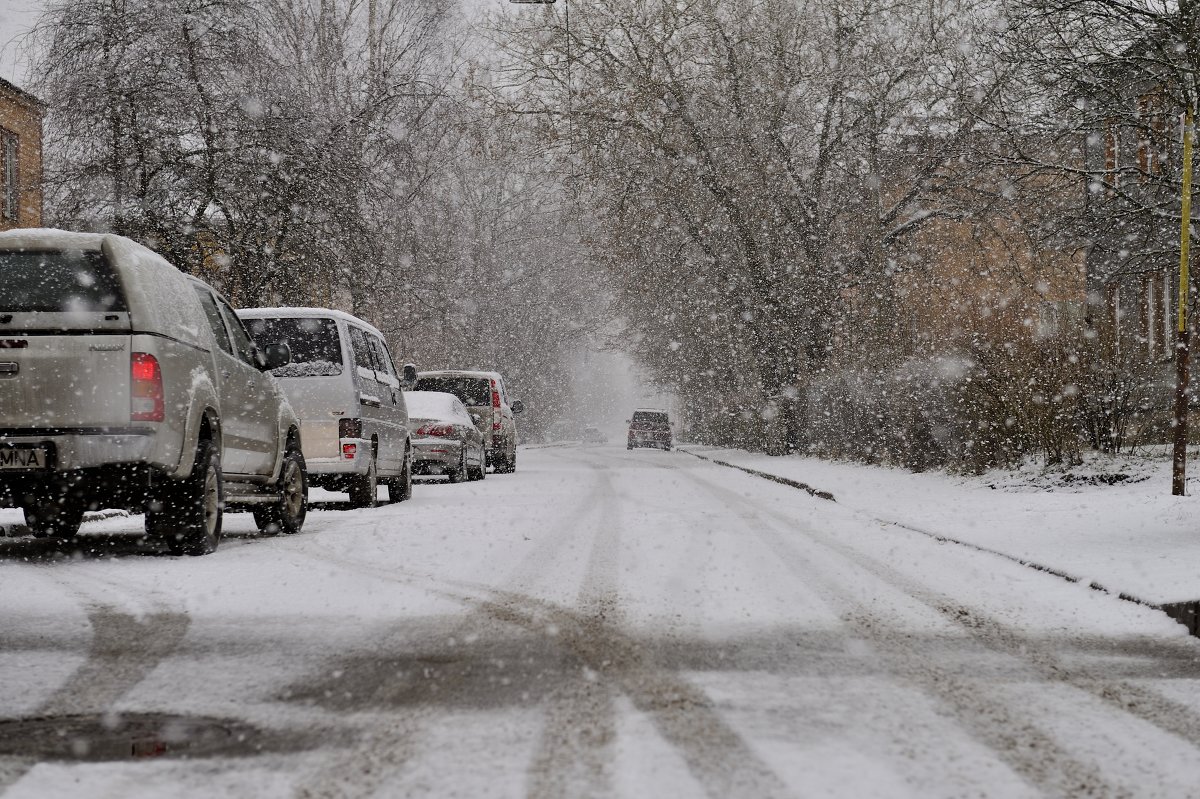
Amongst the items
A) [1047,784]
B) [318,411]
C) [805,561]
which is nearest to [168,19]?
[318,411]

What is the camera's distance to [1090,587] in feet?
25.8

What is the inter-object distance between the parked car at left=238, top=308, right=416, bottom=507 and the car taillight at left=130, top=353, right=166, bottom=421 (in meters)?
4.70

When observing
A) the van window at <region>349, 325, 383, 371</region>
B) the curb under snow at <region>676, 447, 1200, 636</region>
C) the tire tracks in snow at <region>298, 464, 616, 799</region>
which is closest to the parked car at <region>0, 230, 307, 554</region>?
the tire tracks in snow at <region>298, 464, 616, 799</region>

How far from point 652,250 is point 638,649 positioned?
27782 mm

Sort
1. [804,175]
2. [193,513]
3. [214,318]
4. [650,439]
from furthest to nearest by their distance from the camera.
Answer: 1. [650,439]
2. [804,175]
3. [214,318]
4. [193,513]

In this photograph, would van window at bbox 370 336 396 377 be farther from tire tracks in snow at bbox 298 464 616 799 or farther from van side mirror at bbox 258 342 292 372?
tire tracks in snow at bbox 298 464 616 799

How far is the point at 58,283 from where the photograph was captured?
8703mm

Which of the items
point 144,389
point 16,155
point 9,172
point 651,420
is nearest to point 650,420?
point 651,420

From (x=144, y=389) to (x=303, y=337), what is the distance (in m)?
5.44

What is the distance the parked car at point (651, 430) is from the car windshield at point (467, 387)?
1035 inches

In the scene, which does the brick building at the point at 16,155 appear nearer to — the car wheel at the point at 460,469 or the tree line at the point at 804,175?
the tree line at the point at 804,175

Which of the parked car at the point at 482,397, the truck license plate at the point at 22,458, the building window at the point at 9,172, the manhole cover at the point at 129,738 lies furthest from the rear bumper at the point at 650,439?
the manhole cover at the point at 129,738

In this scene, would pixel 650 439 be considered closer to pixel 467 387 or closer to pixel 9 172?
pixel 467 387

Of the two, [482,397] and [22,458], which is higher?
[482,397]
